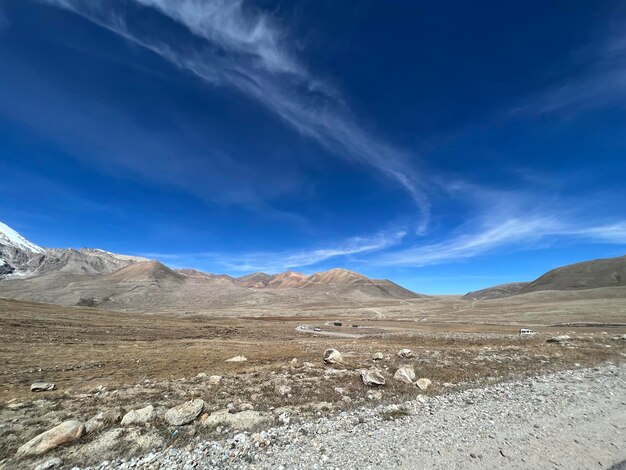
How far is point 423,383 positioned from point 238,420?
36.8 ft

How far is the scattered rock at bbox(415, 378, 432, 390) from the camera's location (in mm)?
17569

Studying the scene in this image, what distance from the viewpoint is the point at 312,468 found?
9.34 m

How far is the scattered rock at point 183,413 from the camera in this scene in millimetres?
12150

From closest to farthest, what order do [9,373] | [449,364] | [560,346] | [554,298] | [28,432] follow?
[28,432] < [9,373] < [449,364] < [560,346] < [554,298]

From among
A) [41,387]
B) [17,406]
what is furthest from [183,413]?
[41,387]

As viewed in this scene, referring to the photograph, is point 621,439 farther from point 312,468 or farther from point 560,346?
point 560,346

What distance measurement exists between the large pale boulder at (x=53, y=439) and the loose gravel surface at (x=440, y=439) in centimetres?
216

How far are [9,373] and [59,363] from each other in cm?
332

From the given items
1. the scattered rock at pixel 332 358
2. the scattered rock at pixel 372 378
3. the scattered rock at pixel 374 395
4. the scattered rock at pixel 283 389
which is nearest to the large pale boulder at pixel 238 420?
the scattered rock at pixel 283 389

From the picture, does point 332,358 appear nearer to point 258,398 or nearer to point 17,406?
point 258,398

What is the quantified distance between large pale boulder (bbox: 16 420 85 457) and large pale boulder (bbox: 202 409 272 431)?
4.31m

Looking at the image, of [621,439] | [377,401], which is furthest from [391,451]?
[621,439]

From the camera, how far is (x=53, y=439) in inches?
397

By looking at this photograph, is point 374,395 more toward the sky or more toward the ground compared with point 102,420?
more toward the sky
